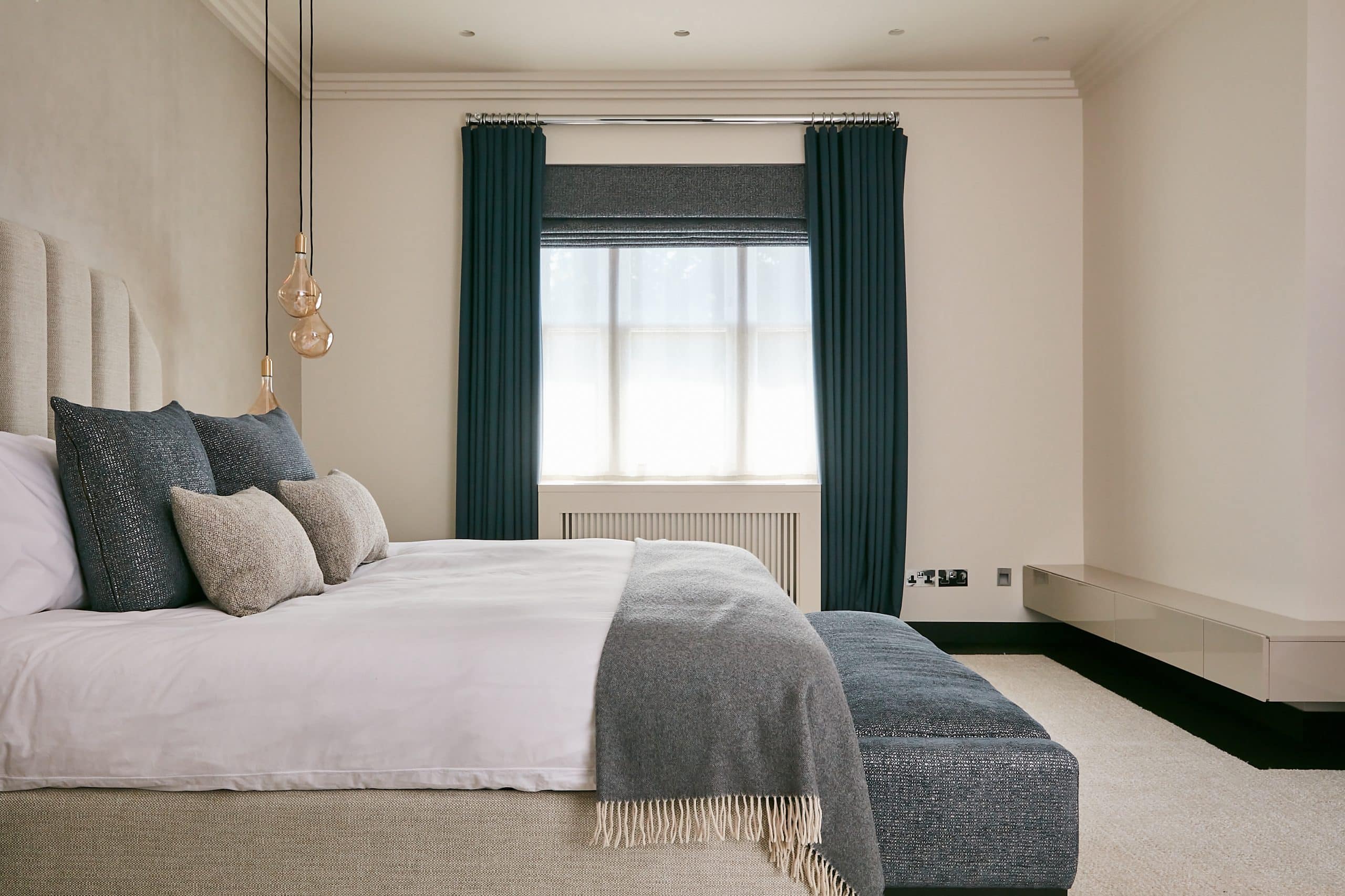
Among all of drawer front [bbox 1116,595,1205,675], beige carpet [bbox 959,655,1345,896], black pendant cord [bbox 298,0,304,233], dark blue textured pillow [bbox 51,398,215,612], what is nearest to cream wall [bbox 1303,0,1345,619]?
drawer front [bbox 1116,595,1205,675]

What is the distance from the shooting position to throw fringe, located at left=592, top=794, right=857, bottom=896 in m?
1.38

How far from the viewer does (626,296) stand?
429 centimetres

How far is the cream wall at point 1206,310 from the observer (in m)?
2.90

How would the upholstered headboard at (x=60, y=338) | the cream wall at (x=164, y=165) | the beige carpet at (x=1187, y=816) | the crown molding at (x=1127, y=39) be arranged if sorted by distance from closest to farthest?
the beige carpet at (x=1187, y=816), the upholstered headboard at (x=60, y=338), the cream wall at (x=164, y=165), the crown molding at (x=1127, y=39)

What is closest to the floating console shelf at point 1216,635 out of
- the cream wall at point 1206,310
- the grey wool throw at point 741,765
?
the cream wall at point 1206,310

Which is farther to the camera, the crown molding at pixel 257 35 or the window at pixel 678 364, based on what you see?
the window at pixel 678 364

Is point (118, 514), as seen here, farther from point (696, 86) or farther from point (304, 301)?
point (696, 86)

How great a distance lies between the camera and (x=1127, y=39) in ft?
12.5

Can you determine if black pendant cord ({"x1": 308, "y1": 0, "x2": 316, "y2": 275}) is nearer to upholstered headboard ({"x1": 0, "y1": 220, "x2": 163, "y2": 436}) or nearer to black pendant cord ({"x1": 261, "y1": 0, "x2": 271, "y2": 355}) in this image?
black pendant cord ({"x1": 261, "y1": 0, "x2": 271, "y2": 355})

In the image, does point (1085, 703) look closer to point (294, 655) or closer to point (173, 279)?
point (294, 655)

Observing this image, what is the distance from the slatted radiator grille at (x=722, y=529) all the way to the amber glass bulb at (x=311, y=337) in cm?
142

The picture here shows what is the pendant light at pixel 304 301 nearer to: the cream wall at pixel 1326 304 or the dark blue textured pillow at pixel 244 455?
the dark blue textured pillow at pixel 244 455

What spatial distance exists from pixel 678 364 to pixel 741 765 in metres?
3.06

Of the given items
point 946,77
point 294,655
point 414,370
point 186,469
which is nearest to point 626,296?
point 414,370
